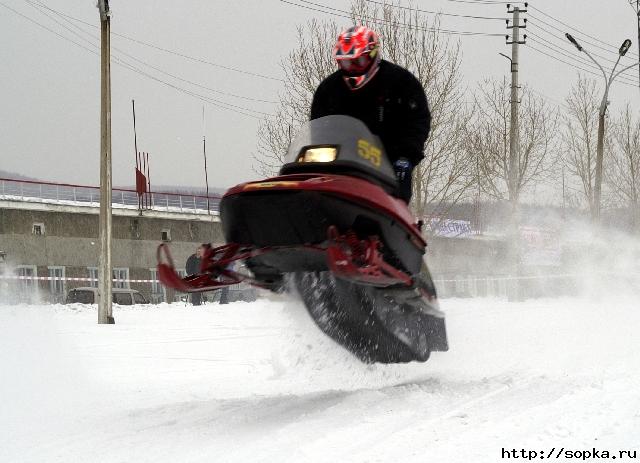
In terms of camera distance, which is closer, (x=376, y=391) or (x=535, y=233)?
(x=376, y=391)

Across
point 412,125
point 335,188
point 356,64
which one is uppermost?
point 356,64

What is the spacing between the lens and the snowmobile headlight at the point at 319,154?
16.3 ft

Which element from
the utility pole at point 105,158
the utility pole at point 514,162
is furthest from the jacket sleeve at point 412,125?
the utility pole at point 514,162

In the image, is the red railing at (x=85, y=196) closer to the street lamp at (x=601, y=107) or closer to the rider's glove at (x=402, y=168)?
the street lamp at (x=601, y=107)

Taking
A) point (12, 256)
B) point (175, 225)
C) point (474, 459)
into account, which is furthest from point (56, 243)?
point (474, 459)

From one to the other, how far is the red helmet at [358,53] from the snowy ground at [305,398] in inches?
74.8

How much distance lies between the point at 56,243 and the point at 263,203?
29.2 meters

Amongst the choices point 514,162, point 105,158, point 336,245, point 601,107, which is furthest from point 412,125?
point 601,107

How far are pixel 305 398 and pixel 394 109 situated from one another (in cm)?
226

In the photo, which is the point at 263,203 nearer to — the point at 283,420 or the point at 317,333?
the point at 283,420

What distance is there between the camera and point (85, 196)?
32750mm

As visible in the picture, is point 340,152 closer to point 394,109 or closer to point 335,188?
point 335,188

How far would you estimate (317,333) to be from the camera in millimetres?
6184

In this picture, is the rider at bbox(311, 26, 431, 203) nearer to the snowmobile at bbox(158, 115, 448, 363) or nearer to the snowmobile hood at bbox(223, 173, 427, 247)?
the snowmobile at bbox(158, 115, 448, 363)
